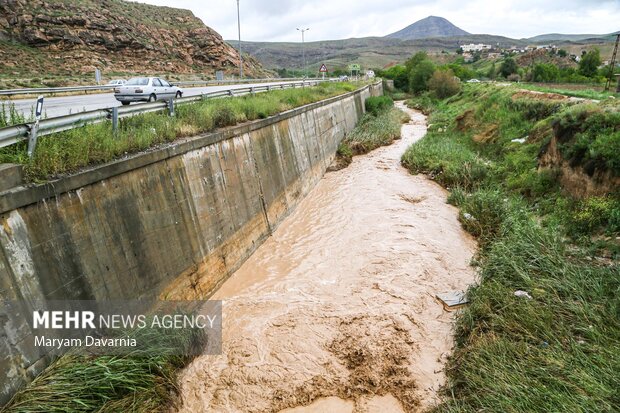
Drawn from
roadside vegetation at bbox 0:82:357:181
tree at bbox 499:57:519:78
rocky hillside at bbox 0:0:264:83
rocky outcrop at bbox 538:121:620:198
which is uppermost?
rocky hillside at bbox 0:0:264:83

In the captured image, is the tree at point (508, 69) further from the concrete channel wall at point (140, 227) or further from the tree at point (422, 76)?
the concrete channel wall at point (140, 227)

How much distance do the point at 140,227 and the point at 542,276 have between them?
800 cm

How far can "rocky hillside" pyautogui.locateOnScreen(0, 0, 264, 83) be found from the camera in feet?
129

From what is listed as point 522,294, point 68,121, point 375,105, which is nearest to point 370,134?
point 375,105

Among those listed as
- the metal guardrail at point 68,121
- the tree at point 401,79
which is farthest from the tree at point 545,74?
the metal guardrail at point 68,121

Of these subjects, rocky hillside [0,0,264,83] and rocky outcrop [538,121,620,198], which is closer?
rocky outcrop [538,121,620,198]

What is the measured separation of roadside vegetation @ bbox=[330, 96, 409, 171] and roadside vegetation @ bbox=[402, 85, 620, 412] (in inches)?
271

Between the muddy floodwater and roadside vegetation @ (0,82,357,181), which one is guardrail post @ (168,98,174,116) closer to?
roadside vegetation @ (0,82,357,181)

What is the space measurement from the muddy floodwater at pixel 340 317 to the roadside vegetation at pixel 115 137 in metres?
3.79

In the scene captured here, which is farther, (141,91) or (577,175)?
(141,91)

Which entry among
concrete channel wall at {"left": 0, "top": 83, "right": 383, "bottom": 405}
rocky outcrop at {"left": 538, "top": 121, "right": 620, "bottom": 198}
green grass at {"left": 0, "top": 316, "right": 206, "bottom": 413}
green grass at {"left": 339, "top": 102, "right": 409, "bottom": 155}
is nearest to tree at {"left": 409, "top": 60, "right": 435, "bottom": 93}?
→ green grass at {"left": 339, "top": 102, "right": 409, "bottom": 155}

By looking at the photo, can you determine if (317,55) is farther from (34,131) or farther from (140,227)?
(34,131)

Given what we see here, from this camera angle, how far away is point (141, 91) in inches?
640

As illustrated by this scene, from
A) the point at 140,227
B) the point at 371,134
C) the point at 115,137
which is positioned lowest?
the point at 371,134
